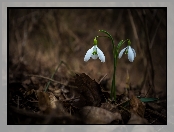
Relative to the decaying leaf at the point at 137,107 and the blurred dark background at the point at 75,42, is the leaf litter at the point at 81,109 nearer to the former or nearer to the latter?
the decaying leaf at the point at 137,107

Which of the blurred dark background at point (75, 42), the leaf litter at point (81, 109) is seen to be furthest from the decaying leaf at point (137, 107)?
the blurred dark background at point (75, 42)

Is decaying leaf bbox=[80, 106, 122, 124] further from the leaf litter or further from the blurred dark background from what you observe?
the blurred dark background

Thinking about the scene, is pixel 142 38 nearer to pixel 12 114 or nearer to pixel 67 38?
pixel 67 38

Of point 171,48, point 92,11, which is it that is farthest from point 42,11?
point 171,48

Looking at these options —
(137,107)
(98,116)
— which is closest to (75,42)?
(137,107)

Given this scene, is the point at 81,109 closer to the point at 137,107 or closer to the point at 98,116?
the point at 98,116
